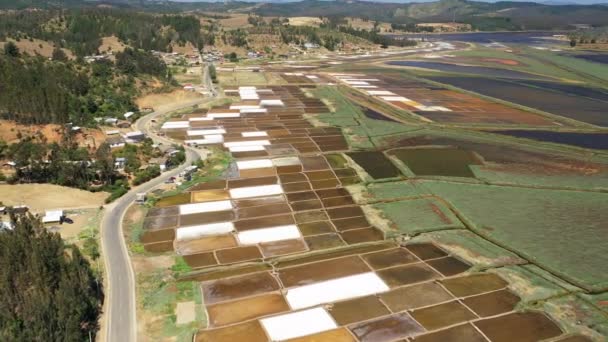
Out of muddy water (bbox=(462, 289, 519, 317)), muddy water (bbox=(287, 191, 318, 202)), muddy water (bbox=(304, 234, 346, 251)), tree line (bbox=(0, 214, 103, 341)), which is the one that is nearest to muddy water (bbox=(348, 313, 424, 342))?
muddy water (bbox=(462, 289, 519, 317))

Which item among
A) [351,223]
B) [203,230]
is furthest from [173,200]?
[351,223]

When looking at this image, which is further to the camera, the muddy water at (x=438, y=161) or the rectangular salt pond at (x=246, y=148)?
the rectangular salt pond at (x=246, y=148)

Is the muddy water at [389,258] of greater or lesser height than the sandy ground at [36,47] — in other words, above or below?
below

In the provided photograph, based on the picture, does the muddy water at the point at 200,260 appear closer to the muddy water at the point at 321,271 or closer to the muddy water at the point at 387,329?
the muddy water at the point at 321,271

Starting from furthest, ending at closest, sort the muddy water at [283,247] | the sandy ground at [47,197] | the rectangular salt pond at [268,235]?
1. the sandy ground at [47,197]
2. the rectangular salt pond at [268,235]
3. the muddy water at [283,247]

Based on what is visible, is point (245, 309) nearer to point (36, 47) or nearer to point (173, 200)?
point (173, 200)

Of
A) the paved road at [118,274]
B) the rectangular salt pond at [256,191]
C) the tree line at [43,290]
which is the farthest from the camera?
the rectangular salt pond at [256,191]

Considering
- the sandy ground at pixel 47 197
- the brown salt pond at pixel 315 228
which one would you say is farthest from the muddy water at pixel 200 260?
the sandy ground at pixel 47 197
